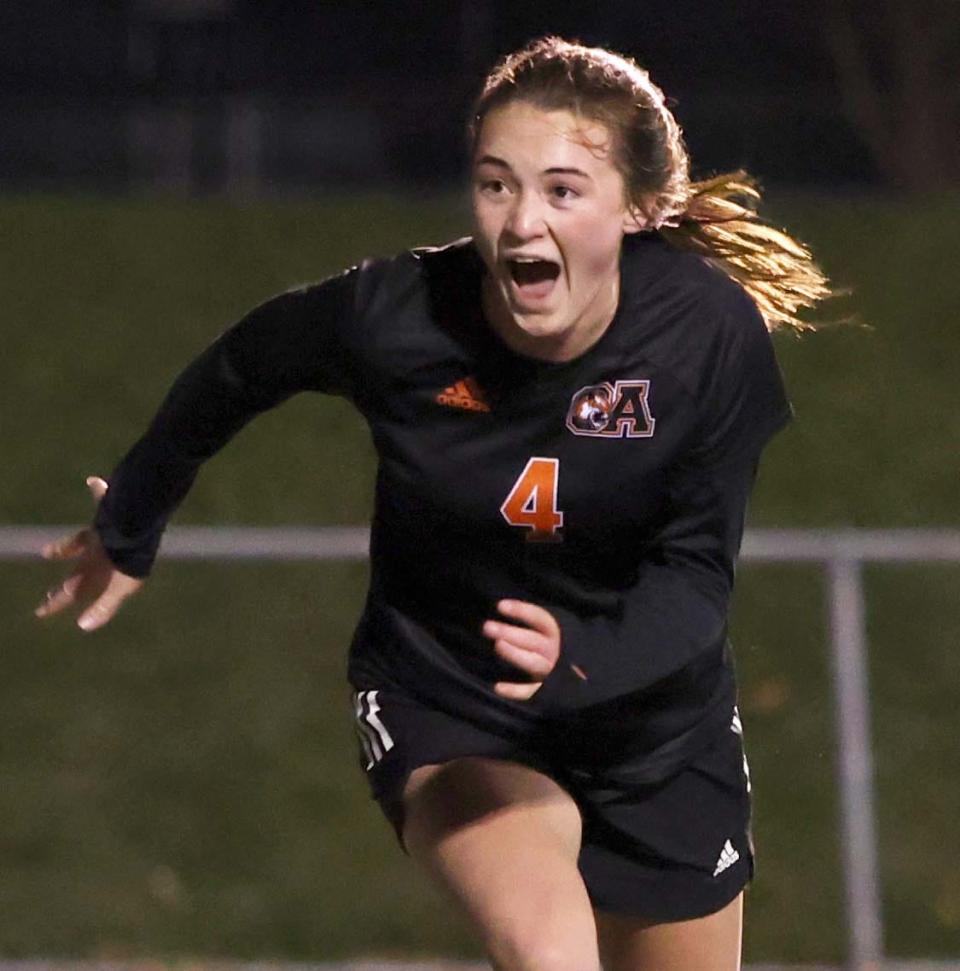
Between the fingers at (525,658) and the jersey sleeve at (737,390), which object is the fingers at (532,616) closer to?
the fingers at (525,658)

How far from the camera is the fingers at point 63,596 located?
3.99 meters

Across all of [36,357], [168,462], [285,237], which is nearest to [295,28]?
[285,237]

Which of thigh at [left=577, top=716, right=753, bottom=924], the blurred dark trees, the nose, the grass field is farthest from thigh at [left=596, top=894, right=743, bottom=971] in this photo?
the blurred dark trees

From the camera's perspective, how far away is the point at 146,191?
1589 centimetres

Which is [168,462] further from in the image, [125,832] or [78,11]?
[78,11]

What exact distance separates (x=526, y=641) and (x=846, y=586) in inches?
102

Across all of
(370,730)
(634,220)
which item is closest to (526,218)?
(634,220)

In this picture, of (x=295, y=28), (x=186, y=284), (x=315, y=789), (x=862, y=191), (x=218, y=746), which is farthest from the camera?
(x=295, y=28)

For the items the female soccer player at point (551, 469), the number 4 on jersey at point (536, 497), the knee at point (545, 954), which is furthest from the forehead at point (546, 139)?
the knee at point (545, 954)

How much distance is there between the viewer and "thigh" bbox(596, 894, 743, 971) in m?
3.98

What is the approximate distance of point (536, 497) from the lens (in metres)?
3.60

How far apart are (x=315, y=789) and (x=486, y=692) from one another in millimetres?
3272

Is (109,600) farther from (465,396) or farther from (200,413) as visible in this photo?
(465,396)

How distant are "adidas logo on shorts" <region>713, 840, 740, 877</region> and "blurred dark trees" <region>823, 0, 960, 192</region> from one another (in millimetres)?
11527
